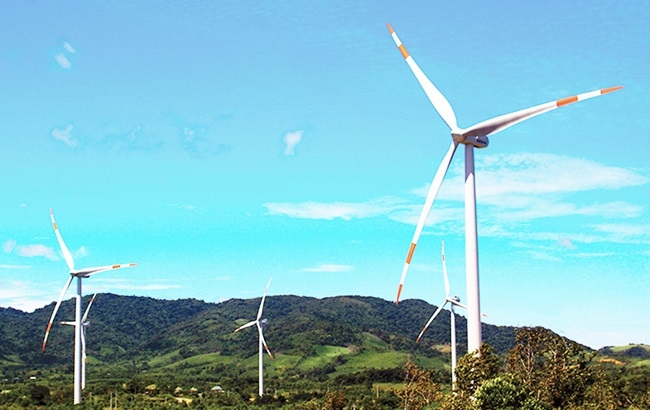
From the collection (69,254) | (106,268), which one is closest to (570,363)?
(106,268)

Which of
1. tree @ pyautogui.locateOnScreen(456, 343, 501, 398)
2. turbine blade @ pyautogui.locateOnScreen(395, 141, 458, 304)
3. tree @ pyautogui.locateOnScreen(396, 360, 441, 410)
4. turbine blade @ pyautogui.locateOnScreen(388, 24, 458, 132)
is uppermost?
turbine blade @ pyautogui.locateOnScreen(388, 24, 458, 132)

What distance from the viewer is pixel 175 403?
481ft

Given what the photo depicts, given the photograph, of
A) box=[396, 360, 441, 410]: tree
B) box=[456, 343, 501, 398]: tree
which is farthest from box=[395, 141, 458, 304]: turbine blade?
box=[396, 360, 441, 410]: tree

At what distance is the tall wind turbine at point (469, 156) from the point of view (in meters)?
51.4

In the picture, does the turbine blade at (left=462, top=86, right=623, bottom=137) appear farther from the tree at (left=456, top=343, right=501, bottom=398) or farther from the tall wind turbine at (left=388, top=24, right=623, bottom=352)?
the tree at (left=456, top=343, right=501, bottom=398)

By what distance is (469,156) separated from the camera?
5597 cm

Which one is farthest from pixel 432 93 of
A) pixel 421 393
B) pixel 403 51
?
pixel 421 393

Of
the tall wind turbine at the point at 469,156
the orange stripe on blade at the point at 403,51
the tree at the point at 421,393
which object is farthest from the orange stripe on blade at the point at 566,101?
the tree at the point at 421,393

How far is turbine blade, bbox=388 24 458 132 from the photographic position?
60.2 m

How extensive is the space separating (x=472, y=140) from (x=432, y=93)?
7.96 meters

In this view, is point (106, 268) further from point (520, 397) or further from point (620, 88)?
point (620, 88)

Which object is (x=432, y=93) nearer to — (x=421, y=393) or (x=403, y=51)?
(x=403, y=51)

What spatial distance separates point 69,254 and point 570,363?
7439 cm

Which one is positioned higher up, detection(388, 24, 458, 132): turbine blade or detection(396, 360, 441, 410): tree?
detection(388, 24, 458, 132): turbine blade
